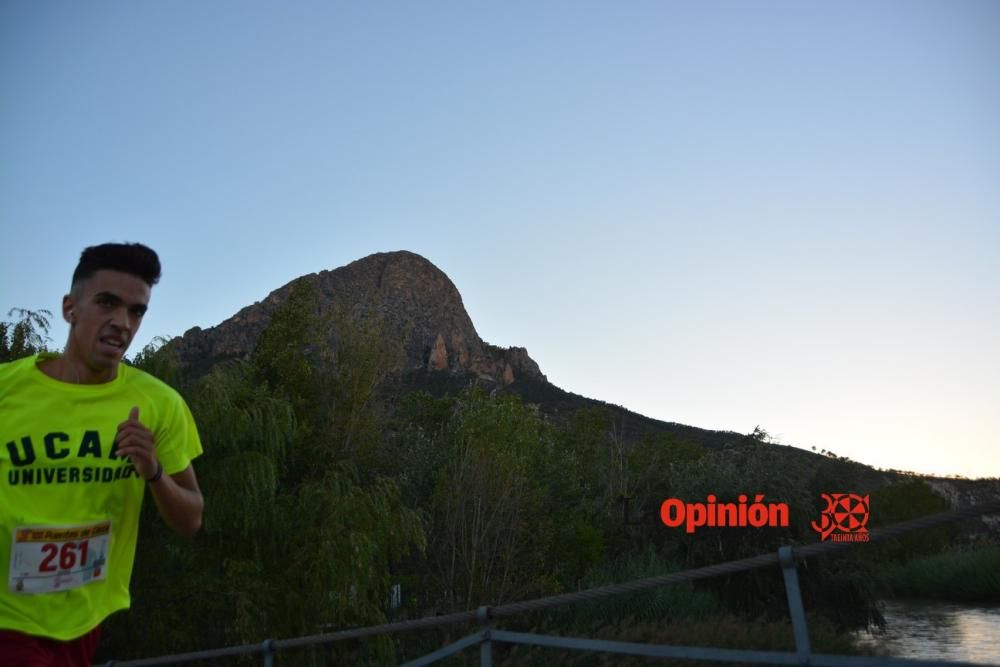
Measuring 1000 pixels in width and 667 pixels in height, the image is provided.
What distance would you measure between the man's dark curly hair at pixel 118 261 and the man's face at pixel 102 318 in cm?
2

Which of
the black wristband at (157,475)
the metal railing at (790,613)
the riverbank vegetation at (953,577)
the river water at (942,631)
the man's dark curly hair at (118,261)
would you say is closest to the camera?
the metal railing at (790,613)

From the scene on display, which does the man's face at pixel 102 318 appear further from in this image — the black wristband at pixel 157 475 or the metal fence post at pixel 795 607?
the metal fence post at pixel 795 607

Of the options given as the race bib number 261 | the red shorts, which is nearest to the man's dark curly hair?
the race bib number 261

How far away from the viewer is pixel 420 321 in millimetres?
133500

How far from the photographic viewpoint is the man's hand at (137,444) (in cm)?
237

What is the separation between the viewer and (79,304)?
2.62 metres

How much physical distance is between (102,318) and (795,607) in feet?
7.13

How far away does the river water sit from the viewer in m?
18.5

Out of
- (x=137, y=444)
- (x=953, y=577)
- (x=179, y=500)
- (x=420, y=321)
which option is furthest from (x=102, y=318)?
(x=420, y=321)

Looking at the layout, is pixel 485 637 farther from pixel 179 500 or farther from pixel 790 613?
pixel 179 500

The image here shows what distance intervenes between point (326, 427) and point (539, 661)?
11.6 metres

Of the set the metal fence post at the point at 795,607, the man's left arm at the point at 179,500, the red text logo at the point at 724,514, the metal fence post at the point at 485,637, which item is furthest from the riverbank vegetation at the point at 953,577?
the man's left arm at the point at 179,500

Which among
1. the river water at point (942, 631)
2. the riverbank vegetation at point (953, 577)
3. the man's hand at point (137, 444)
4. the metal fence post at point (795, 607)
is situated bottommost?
the river water at point (942, 631)

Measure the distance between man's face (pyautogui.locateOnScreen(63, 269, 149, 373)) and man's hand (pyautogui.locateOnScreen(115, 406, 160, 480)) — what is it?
230mm
